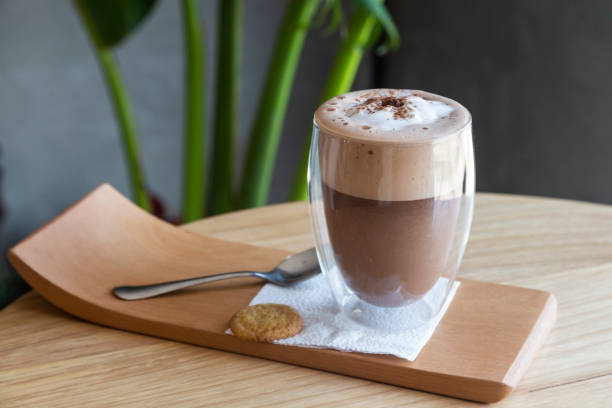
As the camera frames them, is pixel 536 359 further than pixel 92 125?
No

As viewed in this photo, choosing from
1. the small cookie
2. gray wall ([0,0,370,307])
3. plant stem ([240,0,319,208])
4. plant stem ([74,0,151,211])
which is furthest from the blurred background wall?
the small cookie

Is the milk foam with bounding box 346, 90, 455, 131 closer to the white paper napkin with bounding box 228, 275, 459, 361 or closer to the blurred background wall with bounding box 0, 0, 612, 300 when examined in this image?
the white paper napkin with bounding box 228, 275, 459, 361

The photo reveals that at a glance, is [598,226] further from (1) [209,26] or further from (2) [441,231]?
(1) [209,26]

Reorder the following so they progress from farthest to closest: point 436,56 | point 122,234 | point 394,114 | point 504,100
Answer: point 436,56 → point 504,100 → point 122,234 → point 394,114

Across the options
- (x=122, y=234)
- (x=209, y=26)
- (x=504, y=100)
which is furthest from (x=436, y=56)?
(x=122, y=234)

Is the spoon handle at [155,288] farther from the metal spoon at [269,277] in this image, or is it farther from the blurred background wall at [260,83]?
the blurred background wall at [260,83]

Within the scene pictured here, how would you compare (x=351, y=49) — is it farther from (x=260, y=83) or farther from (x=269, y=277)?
(x=260, y=83)

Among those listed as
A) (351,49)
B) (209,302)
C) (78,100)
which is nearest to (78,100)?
(78,100)

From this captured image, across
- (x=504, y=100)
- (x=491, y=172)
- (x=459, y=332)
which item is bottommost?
(x=491, y=172)
